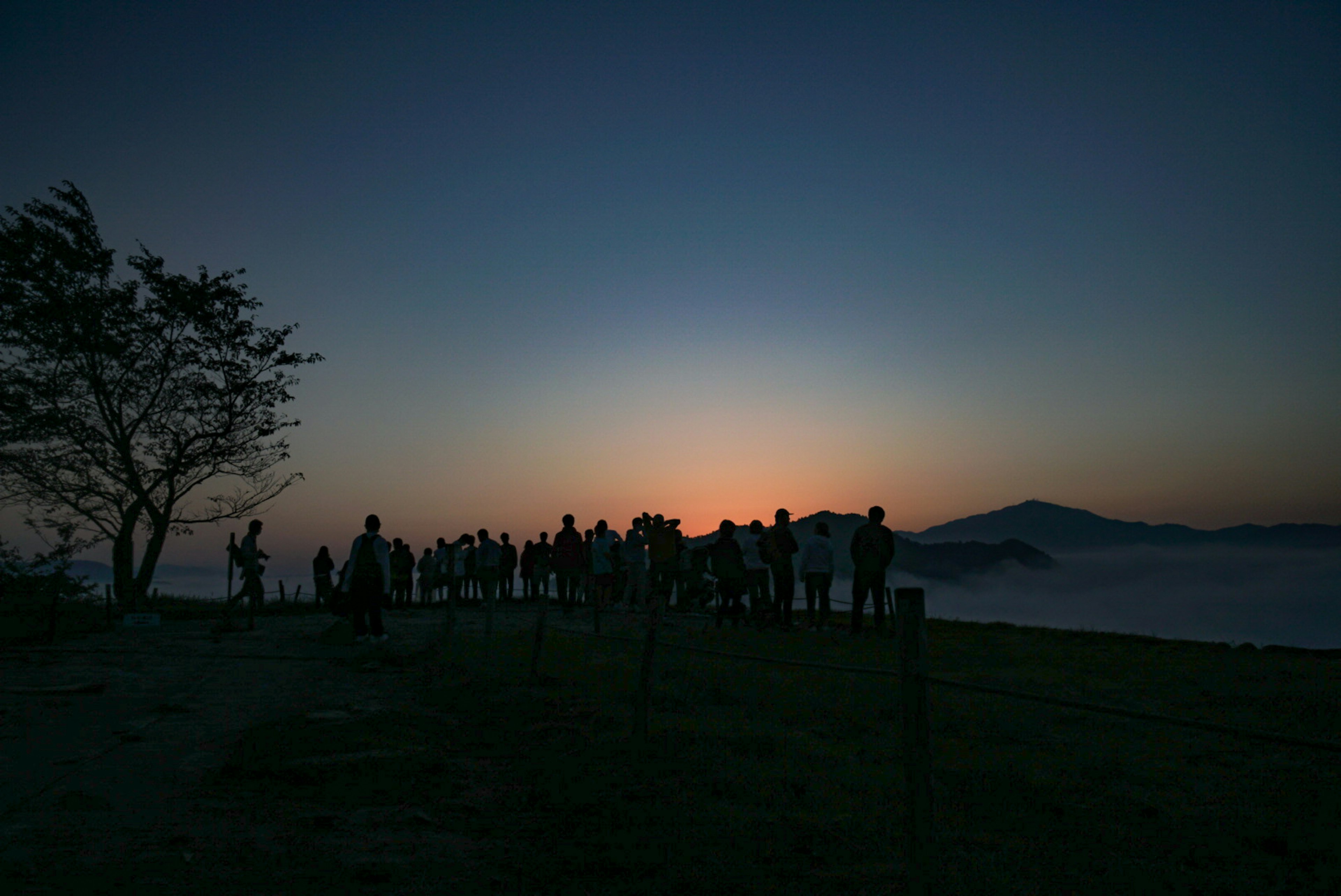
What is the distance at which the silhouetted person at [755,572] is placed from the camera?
51.4 feet

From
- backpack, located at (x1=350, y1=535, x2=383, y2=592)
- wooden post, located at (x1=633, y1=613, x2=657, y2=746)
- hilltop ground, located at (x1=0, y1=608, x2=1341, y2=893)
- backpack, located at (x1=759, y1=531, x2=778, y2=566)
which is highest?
backpack, located at (x1=759, y1=531, x2=778, y2=566)

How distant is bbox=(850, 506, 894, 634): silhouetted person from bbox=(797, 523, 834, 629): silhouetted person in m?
0.79

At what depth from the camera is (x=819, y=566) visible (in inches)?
587

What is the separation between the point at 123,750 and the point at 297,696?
264 cm

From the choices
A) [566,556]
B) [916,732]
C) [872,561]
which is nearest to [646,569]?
[566,556]

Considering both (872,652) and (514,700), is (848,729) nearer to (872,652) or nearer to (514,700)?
(514,700)

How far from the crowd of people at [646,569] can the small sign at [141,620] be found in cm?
216

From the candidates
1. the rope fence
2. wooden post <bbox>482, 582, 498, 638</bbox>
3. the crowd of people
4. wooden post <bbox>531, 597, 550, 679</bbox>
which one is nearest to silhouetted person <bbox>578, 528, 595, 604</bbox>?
the crowd of people

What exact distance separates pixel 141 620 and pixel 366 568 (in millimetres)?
8178

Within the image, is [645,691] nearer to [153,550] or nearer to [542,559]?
[542,559]

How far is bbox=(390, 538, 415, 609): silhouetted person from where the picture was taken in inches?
880

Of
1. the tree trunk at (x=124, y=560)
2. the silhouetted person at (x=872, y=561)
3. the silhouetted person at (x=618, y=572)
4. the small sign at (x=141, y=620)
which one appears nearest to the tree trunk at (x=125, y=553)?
the tree trunk at (x=124, y=560)

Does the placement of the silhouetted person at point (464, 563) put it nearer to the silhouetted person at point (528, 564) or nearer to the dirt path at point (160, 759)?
the silhouetted person at point (528, 564)

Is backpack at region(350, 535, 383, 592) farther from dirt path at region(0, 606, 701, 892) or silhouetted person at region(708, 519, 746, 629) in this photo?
silhouetted person at region(708, 519, 746, 629)
